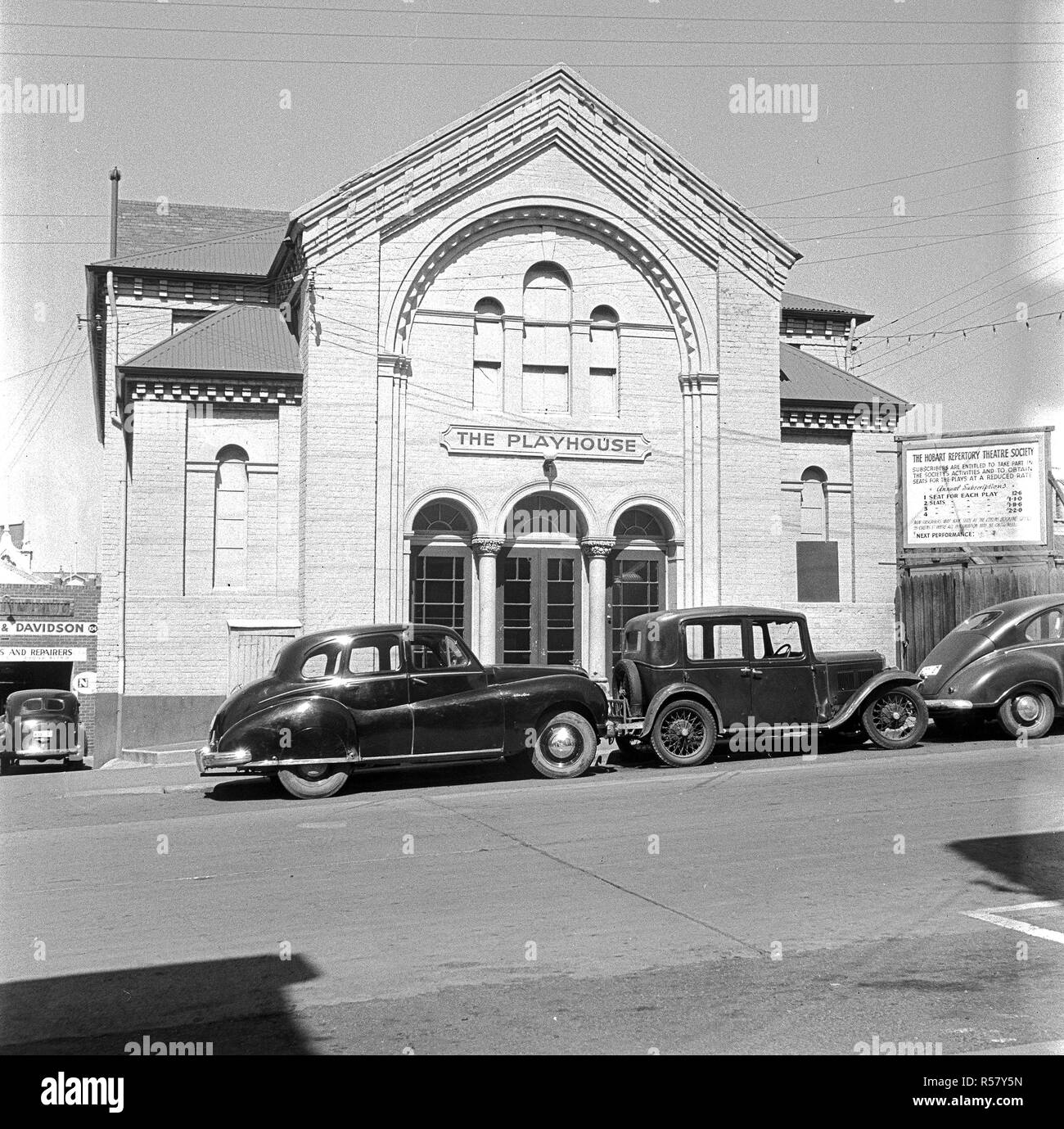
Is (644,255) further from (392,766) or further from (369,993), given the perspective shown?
(369,993)

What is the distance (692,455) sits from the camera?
21.8m

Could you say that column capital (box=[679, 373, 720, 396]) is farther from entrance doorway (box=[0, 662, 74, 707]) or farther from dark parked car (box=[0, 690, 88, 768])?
entrance doorway (box=[0, 662, 74, 707])

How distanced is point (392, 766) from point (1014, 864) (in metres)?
6.66

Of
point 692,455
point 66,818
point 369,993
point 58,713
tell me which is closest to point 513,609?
point 692,455

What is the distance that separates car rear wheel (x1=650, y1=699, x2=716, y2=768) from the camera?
46.9ft

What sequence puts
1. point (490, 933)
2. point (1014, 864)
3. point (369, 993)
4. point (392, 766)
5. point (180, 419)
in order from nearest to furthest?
point (369, 993), point (490, 933), point (1014, 864), point (392, 766), point (180, 419)

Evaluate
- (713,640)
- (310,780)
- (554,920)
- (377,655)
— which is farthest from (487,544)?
(554,920)

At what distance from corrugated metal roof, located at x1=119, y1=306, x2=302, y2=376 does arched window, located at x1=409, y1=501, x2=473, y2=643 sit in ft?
11.4

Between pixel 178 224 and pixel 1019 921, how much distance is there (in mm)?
27672

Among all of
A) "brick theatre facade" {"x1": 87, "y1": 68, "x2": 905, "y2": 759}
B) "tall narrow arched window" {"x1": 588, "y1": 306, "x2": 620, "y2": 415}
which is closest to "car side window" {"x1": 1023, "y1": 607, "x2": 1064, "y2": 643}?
"brick theatre facade" {"x1": 87, "y1": 68, "x2": 905, "y2": 759}

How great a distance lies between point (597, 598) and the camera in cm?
2136

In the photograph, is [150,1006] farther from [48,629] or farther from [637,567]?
[48,629]

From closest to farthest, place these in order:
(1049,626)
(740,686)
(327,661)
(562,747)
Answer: (327,661) → (562,747) → (740,686) → (1049,626)
